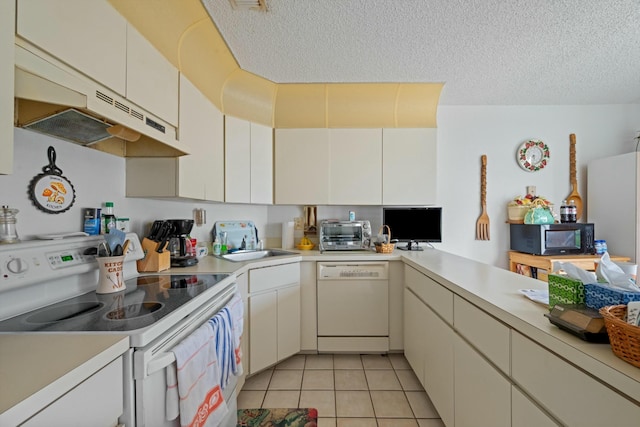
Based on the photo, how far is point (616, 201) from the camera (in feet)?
8.43

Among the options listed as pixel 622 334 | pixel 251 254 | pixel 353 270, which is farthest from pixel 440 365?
pixel 251 254

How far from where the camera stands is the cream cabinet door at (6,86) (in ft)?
2.18

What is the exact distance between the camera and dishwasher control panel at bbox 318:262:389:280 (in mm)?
2260

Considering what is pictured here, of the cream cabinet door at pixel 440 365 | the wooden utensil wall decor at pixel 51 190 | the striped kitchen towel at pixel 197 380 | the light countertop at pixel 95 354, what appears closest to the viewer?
the light countertop at pixel 95 354

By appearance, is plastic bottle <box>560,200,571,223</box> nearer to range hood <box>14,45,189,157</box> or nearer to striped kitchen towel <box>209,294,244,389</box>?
striped kitchen towel <box>209,294,244,389</box>

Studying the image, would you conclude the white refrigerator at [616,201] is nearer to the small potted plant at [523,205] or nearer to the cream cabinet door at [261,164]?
the small potted plant at [523,205]

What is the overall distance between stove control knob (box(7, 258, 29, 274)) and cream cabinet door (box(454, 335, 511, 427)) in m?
1.71

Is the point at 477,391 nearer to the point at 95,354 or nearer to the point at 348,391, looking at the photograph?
the point at 348,391

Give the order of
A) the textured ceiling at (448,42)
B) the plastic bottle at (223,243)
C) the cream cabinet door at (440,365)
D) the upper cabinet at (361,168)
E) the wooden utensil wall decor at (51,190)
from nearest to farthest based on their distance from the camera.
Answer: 1. the wooden utensil wall decor at (51,190)
2. the cream cabinet door at (440,365)
3. the textured ceiling at (448,42)
4. the plastic bottle at (223,243)
5. the upper cabinet at (361,168)

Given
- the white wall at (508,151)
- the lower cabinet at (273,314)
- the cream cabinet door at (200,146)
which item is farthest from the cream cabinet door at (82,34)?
the white wall at (508,151)

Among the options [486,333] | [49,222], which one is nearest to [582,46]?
[486,333]

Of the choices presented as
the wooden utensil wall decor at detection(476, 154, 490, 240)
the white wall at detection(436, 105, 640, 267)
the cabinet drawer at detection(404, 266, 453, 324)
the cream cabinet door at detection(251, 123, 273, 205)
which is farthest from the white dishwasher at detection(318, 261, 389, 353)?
the wooden utensil wall decor at detection(476, 154, 490, 240)

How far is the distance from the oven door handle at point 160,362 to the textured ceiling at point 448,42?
1.73 m

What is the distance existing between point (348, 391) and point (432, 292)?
92 cm
